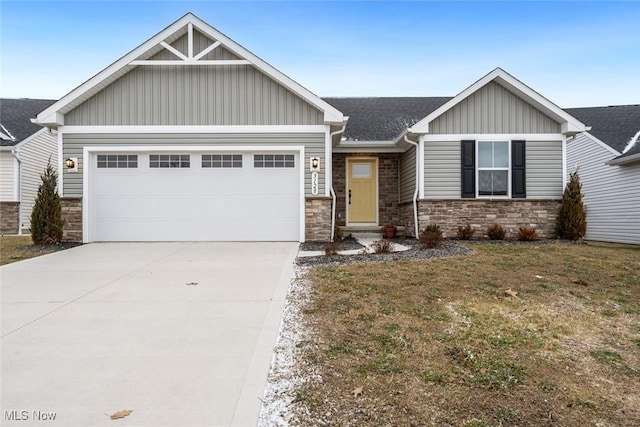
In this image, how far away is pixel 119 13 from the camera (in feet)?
47.6

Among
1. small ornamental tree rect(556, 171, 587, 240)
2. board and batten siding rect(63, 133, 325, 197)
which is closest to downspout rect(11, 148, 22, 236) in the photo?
board and batten siding rect(63, 133, 325, 197)

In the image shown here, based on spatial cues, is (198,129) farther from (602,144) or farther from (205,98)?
(602,144)

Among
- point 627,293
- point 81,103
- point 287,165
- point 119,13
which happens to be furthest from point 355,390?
point 119,13

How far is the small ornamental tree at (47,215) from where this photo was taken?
9016 mm

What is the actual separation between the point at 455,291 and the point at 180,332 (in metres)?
3.35

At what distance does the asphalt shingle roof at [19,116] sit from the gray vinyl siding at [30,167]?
347 mm

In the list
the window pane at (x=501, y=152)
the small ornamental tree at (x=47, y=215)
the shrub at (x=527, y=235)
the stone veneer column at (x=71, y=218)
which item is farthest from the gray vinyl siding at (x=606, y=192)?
the small ornamental tree at (x=47, y=215)

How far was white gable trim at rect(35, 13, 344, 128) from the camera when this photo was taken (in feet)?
30.8

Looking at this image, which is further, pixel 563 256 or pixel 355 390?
pixel 563 256

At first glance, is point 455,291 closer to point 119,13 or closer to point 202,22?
point 202,22

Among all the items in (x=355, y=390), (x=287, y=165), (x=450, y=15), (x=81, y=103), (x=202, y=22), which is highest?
(x=450, y=15)

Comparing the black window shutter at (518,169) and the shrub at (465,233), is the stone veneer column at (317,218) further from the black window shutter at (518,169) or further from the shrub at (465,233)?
the black window shutter at (518,169)

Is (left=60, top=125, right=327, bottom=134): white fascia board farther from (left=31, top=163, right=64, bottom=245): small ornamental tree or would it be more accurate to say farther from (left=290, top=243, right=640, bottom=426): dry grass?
(left=290, top=243, right=640, bottom=426): dry grass

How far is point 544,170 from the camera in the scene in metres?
10.6
